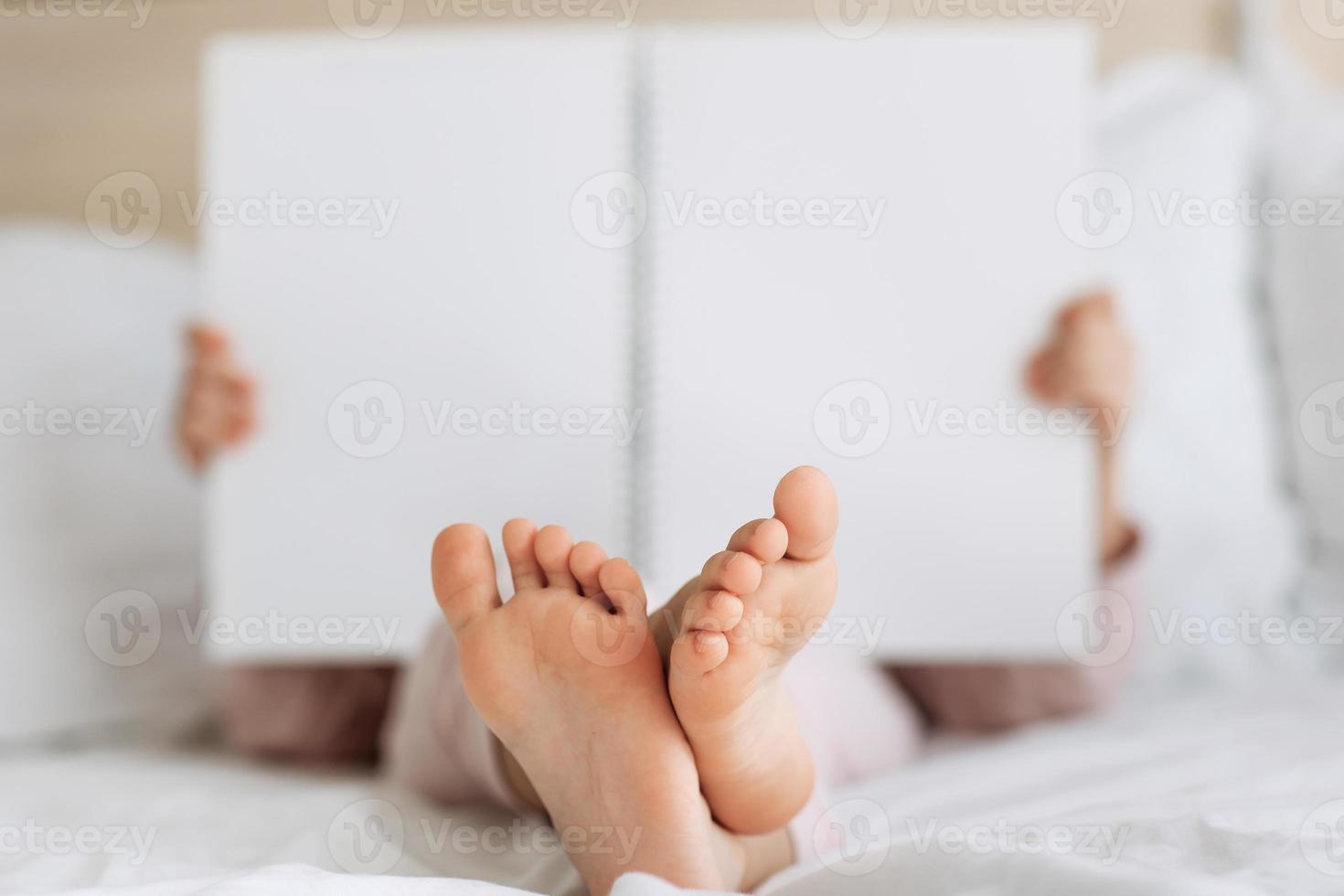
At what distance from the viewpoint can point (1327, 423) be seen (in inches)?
41.7

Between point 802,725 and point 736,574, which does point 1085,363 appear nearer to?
point 802,725

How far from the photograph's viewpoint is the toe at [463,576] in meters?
0.57

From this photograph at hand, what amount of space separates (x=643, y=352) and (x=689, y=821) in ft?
1.82

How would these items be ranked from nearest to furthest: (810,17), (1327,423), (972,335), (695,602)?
(695,602), (972,335), (1327,423), (810,17)

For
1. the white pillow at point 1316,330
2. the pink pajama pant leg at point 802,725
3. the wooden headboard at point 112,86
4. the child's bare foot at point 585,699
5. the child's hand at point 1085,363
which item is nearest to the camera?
the child's bare foot at point 585,699

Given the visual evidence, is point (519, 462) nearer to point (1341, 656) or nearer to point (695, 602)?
point (695, 602)

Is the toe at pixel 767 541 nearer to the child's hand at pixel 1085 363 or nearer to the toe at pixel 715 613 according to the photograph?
the toe at pixel 715 613

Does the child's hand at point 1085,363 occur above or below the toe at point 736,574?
above

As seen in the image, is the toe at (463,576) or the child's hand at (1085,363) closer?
the toe at (463,576)

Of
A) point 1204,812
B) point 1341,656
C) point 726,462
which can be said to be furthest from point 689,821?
point 1341,656

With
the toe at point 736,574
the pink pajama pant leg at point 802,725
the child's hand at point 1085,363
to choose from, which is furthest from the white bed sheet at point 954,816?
the child's hand at point 1085,363

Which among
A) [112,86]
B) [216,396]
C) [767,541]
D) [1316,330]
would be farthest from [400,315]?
[1316,330]

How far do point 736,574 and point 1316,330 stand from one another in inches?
34.2

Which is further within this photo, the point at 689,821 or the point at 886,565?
the point at 886,565
